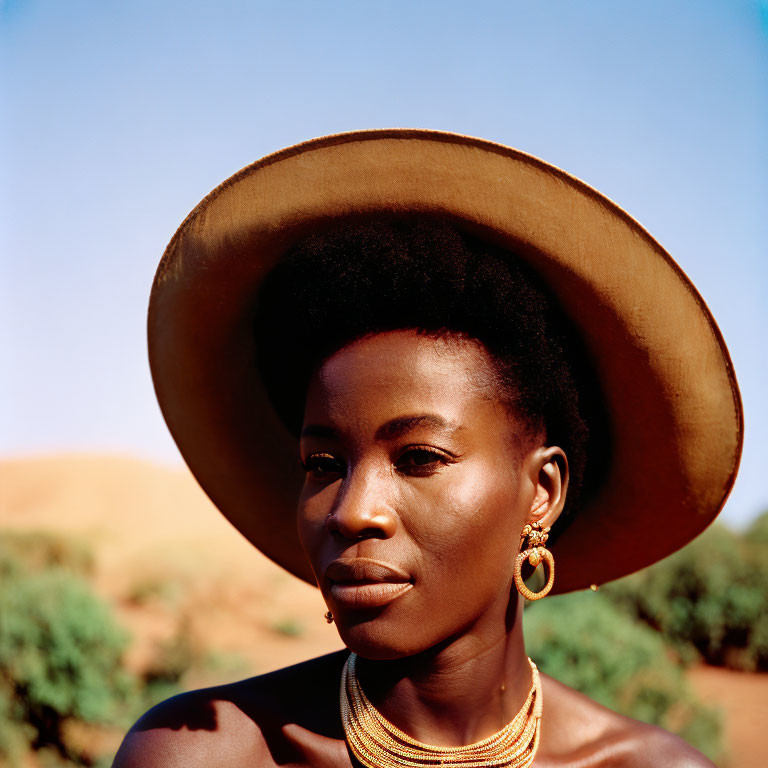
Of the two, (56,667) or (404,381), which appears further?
(56,667)

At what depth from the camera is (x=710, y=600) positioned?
1349 cm

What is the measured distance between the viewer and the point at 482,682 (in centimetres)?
208

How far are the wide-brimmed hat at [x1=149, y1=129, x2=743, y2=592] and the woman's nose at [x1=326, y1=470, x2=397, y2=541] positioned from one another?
14.8 inches

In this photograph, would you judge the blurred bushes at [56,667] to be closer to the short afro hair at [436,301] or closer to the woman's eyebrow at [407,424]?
the short afro hair at [436,301]

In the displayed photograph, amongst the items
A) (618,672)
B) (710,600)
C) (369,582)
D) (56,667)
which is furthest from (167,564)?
(369,582)

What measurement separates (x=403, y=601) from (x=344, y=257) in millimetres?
850

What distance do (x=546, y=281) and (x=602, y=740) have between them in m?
1.32

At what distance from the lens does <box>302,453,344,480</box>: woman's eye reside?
1949 mm

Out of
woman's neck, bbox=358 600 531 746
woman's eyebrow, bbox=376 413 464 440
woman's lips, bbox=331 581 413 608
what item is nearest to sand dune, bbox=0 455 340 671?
woman's neck, bbox=358 600 531 746

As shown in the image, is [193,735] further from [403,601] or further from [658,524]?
[658,524]

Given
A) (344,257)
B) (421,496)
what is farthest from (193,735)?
(344,257)

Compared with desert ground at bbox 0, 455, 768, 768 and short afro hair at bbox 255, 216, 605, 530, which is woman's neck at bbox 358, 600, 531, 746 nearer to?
short afro hair at bbox 255, 216, 605, 530

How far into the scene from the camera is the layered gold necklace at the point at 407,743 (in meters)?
2.01

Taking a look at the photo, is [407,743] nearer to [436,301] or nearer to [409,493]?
[409,493]
